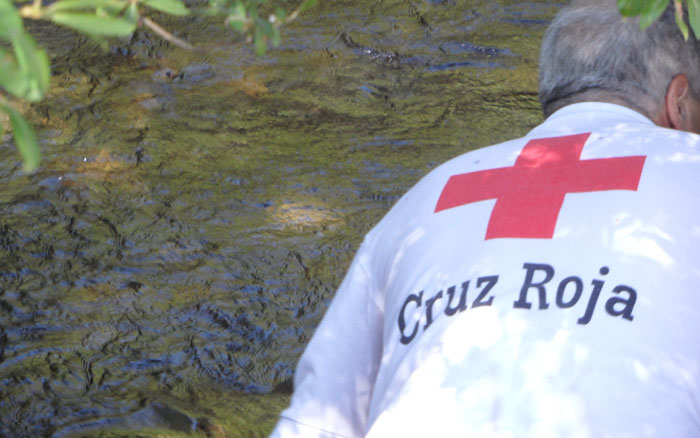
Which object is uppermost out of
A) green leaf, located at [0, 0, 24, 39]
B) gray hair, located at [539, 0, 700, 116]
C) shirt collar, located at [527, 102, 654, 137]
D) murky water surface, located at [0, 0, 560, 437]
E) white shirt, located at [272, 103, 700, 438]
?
green leaf, located at [0, 0, 24, 39]

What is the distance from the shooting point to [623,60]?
65.5 inches

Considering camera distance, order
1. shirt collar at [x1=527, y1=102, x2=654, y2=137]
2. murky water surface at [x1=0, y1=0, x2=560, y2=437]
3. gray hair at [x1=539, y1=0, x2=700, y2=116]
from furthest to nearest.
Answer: murky water surface at [x1=0, y1=0, x2=560, y2=437], gray hair at [x1=539, y1=0, x2=700, y2=116], shirt collar at [x1=527, y1=102, x2=654, y2=137]

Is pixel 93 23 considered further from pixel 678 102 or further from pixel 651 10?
pixel 678 102

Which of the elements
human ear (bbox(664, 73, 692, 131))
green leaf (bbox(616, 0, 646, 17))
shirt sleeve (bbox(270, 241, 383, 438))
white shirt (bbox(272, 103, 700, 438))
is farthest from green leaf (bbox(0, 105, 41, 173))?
human ear (bbox(664, 73, 692, 131))

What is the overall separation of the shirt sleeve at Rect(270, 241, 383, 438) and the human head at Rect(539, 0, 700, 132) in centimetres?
51

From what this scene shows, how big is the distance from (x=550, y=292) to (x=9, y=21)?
33.4 inches

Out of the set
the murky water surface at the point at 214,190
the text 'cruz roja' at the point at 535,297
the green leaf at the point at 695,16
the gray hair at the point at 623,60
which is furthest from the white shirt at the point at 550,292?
the murky water surface at the point at 214,190

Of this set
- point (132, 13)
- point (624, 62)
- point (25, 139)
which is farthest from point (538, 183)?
point (25, 139)

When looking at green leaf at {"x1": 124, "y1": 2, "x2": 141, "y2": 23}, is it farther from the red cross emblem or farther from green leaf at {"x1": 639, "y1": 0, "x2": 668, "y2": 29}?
the red cross emblem

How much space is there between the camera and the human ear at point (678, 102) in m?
1.69

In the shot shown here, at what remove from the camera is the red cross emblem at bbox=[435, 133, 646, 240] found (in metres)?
1.36

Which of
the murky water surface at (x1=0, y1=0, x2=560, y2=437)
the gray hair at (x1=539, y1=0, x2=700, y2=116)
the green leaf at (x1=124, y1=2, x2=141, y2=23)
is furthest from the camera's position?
the murky water surface at (x1=0, y1=0, x2=560, y2=437)

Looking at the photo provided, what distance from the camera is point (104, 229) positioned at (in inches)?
132

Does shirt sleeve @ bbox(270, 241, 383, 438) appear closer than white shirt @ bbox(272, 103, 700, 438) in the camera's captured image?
No
